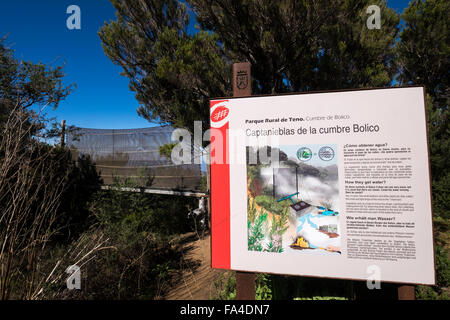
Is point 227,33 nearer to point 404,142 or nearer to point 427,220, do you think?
point 404,142

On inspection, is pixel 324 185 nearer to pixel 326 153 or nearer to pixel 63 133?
pixel 326 153

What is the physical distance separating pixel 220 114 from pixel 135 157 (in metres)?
6.86

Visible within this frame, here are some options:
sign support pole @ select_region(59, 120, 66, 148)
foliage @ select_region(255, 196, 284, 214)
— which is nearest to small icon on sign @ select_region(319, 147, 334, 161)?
foliage @ select_region(255, 196, 284, 214)

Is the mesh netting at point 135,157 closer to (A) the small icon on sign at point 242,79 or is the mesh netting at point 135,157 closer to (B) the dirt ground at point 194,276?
(B) the dirt ground at point 194,276

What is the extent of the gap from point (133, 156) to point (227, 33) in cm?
555

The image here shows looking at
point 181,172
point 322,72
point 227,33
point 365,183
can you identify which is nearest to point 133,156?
point 181,172

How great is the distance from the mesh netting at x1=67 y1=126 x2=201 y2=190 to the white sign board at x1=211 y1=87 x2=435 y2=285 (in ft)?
16.9

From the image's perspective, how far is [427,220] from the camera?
1.77 meters

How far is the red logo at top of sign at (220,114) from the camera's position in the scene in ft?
7.09

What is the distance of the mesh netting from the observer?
7.41m

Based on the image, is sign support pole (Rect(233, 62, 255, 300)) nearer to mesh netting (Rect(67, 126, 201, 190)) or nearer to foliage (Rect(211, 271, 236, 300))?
foliage (Rect(211, 271, 236, 300))

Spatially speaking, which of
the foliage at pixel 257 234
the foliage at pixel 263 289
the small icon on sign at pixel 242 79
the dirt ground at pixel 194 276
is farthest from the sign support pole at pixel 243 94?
the dirt ground at pixel 194 276

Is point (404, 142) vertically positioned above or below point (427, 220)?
above

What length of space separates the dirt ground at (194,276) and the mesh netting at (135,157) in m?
2.00
